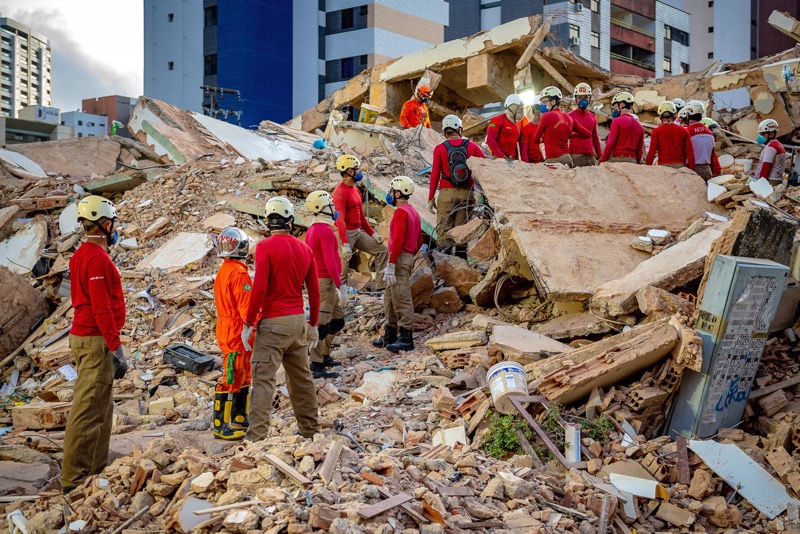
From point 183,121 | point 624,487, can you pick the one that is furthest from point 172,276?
point 624,487

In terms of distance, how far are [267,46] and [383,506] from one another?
32782mm

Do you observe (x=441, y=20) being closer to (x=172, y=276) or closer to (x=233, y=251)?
(x=172, y=276)

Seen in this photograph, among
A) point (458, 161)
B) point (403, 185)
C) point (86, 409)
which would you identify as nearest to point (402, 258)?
point (403, 185)

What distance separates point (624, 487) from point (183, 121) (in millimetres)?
13841

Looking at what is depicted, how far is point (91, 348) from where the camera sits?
204 inches

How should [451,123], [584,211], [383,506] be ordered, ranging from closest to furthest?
[383,506]
[584,211]
[451,123]

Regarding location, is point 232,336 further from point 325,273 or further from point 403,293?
point 403,293

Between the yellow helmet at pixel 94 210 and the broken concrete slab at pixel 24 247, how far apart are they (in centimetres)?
792

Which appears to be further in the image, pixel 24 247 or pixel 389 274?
pixel 24 247

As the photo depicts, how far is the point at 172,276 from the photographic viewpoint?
10641 millimetres

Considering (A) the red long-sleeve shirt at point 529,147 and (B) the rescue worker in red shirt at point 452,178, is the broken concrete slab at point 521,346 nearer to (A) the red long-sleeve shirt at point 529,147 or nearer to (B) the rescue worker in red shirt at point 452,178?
(B) the rescue worker in red shirt at point 452,178

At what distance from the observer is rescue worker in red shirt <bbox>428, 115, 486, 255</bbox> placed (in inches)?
352

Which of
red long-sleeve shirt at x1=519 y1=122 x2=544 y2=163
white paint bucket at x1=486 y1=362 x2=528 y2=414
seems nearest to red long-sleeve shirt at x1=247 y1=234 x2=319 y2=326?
white paint bucket at x1=486 y1=362 x2=528 y2=414

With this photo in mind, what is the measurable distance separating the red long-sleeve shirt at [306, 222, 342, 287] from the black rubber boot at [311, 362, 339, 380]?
3.14 feet
